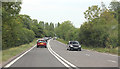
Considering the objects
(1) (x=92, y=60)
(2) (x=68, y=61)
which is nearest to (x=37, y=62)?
(2) (x=68, y=61)

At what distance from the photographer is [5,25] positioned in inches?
792

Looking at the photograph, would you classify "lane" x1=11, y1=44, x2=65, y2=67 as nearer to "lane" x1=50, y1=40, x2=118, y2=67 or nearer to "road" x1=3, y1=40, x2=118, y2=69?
"road" x1=3, y1=40, x2=118, y2=69

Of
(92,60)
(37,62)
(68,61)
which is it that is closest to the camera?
(37,62)

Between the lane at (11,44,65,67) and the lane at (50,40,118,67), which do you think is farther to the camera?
the lane at (50,40,118,67)

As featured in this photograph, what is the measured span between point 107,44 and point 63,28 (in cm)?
7903

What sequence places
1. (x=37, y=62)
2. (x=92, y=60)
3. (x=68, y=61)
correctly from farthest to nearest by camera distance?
(x=92, y=60)
(x=68, y=61)
(x=37, y=62)

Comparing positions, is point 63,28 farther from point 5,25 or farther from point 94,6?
point 5,25

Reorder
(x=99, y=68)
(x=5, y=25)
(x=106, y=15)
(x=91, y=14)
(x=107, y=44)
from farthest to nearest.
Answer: (x=91, y=14) → (x=106, y=15) → (x=107, y=44) → (x=5, y=25) → (x=99, y=68)

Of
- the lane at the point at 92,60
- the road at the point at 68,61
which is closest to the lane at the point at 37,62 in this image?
the road at the point at 68,61

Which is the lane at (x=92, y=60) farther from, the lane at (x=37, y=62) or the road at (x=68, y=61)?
the lane at (x=37, y=62)

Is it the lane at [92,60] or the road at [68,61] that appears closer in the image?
the road at [68,61]

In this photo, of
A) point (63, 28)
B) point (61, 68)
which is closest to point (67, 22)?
point (63, 28)

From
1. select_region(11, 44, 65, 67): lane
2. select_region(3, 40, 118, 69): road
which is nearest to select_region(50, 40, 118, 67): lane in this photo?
select_region(3, 40, 118, 69): road

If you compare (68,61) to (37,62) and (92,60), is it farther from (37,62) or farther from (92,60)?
(37,62)
